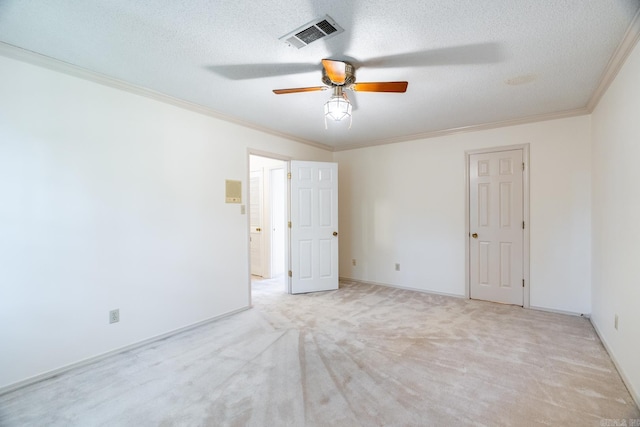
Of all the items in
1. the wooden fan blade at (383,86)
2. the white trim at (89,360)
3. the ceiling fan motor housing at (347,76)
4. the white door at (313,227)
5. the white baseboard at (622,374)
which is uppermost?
the ceiling fan motor housing at (347,76)

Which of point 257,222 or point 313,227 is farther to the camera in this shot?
point 257,222

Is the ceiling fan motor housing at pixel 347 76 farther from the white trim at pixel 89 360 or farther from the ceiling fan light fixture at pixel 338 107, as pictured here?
the white trim at pixel 89 360

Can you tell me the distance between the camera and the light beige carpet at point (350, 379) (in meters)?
1.80

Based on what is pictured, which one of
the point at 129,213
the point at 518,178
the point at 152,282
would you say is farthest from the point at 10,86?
the point at 518,178

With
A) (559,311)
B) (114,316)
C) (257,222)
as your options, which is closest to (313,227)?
(257,222)

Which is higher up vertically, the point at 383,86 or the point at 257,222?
the point at 383,86

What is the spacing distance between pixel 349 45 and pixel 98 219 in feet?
8.29

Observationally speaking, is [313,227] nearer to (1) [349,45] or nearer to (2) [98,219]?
(2) [98,219]

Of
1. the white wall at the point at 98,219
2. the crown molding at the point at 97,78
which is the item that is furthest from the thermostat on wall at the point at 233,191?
the crown molding at the point at 97,78

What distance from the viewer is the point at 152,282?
288cm

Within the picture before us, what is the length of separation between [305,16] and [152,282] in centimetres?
271

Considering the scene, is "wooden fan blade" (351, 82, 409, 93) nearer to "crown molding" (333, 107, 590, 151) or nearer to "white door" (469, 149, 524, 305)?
"crown molding" (333, 107, 590, 151)

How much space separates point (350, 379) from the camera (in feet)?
7.11

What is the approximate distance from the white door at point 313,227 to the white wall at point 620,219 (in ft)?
10.4
